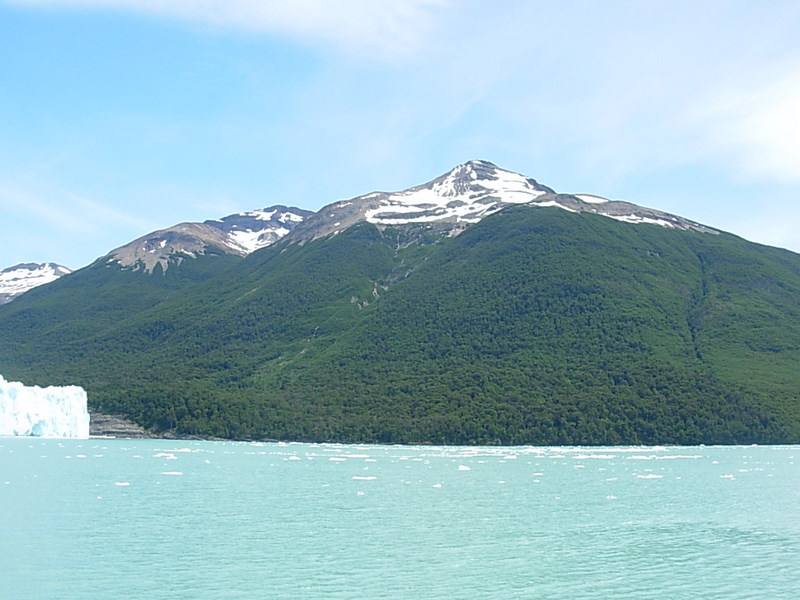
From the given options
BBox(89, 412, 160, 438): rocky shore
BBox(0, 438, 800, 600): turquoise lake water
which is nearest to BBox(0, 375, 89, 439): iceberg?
BBox(89, 412, 160, 438): rocky shore

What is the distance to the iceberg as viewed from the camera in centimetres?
14325

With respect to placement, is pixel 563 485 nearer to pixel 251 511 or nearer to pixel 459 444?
pixel 251 511

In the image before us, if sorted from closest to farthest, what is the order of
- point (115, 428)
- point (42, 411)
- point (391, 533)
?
point (391, 533) → point (42, 411) → point (115, 428)

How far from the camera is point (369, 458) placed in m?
113

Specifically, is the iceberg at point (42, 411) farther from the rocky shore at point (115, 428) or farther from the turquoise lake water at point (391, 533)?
the turquoise lake water at point (391, 533)

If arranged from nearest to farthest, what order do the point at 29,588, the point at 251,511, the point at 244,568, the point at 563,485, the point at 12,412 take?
the point at 29,588, the point at 244,568, the point at 251,511, the point at 563,485, the point at 12,412

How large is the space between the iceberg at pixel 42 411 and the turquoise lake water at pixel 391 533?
195 ft

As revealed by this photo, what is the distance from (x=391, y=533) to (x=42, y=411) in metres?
117

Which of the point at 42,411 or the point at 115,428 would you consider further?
the point at 115,428

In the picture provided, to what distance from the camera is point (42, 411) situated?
148 meters

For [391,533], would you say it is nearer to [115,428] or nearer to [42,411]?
[42,411]

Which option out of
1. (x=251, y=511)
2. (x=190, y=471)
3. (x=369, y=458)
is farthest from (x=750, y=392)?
(x=251, y=511)

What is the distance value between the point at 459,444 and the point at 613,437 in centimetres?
2698

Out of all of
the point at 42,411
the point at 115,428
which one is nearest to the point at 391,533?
the point at 42,411
